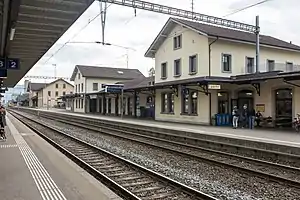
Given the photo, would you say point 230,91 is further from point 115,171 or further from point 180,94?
point 115,171

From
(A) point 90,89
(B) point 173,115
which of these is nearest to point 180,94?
(B) point 173,115

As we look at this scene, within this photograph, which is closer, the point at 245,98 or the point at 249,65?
the point at 245,98

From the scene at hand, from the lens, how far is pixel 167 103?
30516 mm

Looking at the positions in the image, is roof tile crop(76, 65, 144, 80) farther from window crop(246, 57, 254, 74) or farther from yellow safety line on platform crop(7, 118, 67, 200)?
yellow safety line on platform crop(7, 118, 67, 200)

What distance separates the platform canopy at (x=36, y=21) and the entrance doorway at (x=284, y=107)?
14.0 metres

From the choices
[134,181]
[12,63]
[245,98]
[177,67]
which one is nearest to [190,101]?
[177,67]

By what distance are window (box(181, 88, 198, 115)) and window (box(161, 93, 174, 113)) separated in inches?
84.2

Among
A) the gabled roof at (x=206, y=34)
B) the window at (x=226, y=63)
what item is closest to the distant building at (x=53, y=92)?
the gabled roof at (x=206, y=34)

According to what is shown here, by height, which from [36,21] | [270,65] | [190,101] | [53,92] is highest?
[53,92]

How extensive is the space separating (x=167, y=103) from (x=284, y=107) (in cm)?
1125

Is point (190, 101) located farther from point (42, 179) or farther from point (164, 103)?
point (42, 179)

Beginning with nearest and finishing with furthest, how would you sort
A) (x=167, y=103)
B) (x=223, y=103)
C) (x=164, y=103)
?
(x=223, y=103) < (x=167, y=103) < (x=164, y=103)

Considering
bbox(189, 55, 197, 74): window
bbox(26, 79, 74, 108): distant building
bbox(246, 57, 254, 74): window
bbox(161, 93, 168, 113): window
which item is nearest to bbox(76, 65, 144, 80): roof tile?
bbox(161, 93, 168, 113): window

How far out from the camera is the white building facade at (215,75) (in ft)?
71.1
